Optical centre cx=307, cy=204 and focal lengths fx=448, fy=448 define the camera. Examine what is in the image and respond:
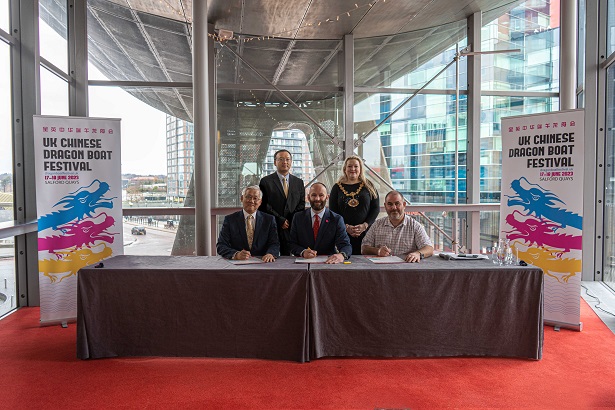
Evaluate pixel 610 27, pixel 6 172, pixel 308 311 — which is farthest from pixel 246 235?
pixel 610 27

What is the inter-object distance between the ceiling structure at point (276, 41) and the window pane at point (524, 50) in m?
0.23

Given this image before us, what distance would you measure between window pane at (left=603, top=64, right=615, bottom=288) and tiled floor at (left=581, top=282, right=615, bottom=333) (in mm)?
147

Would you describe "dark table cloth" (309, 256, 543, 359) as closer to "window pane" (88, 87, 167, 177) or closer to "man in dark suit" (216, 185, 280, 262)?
"man in dark suit" (216, 185, 280, 262)

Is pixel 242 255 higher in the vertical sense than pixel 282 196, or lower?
lower

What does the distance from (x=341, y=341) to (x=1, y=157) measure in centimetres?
338

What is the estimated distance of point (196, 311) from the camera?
290cm

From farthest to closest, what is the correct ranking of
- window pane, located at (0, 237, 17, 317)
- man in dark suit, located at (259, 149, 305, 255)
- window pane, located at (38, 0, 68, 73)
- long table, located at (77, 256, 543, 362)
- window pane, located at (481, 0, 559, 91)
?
window pane, located at (481, 0, 559, 91) < window pane, located at (38, 0, 68, 73) < window pane, located at (0, 237, 17, 317) < man in dark suit, located at (259, 149, 305, 255) < long table, located at (77, 256, 543, 362)

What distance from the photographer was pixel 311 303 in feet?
9.40

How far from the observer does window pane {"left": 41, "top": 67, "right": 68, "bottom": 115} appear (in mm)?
4516

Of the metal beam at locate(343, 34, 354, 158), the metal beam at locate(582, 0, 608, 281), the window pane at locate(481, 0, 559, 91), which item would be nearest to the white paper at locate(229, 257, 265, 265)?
the metal beam at locate(343, 34, 354, 158)

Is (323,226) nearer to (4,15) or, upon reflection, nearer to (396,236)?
(396,236)

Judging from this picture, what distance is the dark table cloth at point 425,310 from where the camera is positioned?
114 inches

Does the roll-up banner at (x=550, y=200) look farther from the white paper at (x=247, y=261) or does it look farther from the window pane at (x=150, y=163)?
the window pane at (x=150, y=163)

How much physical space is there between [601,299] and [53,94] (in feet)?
19.9
